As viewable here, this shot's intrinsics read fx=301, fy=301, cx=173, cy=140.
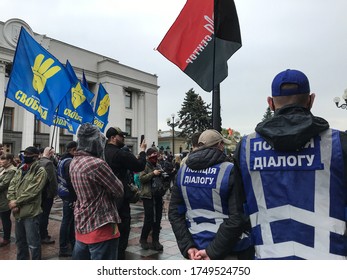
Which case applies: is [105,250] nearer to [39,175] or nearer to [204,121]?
[39,175]

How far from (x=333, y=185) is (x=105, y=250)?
2234mm

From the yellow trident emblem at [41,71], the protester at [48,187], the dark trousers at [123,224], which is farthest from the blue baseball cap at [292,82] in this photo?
the yellow trident emblem at [41,71]

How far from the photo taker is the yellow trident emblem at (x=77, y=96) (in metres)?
9.57

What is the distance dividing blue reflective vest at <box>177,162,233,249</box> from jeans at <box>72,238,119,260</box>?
1036mm

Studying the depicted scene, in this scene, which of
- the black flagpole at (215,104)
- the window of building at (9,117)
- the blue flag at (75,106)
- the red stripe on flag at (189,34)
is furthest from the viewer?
the window of building at (9,117)

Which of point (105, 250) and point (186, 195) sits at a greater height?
point (186, 195)

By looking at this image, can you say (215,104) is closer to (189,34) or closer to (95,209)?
(189,34)

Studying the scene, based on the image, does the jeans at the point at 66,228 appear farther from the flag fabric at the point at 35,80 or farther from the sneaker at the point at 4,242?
the flag fabric at the point at 35,80

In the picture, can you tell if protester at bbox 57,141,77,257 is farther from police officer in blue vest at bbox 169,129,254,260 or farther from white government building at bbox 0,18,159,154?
white government building at bbox 0,18,159,154

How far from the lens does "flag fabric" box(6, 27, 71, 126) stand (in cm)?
609

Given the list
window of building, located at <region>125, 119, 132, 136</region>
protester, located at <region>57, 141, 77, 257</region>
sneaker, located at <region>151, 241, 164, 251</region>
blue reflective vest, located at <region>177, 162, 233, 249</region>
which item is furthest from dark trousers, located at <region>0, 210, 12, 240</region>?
window of building, located at <region>125, 119, 132, 136</region>
